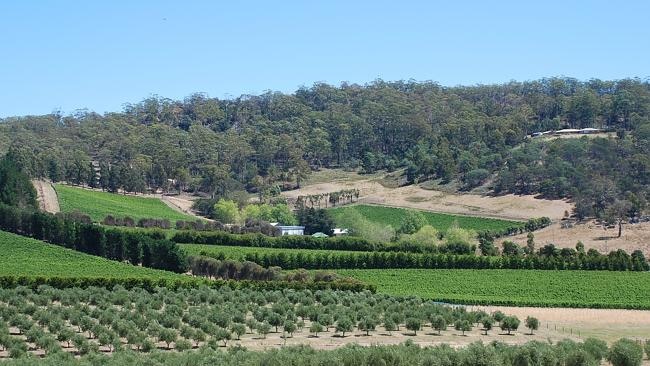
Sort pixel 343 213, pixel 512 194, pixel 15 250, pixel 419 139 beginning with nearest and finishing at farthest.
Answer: pixel 15 250
pixel 343 213
pixel 512 194
pixel 419 139

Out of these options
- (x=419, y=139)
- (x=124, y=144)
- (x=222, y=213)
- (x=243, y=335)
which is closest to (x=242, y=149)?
(x=124, y=144)

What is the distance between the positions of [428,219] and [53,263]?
216 feet

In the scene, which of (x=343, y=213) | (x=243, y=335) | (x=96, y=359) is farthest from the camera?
(x=343, y=213)

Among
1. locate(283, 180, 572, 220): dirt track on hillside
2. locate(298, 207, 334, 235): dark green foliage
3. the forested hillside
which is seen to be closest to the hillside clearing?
the forested hillside

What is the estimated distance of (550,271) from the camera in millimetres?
89375

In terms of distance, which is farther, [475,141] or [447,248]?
[475,141]

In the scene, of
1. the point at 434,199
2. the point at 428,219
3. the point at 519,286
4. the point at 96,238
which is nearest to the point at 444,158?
the point at 434,199

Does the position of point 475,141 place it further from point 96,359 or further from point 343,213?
point 96,359

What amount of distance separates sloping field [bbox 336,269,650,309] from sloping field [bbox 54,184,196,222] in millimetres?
47227

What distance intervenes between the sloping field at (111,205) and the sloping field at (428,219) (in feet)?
73.2

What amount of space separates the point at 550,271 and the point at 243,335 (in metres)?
45.3

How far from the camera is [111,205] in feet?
440

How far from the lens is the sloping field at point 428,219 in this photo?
129 m

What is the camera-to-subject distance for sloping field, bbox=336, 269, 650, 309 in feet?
246
